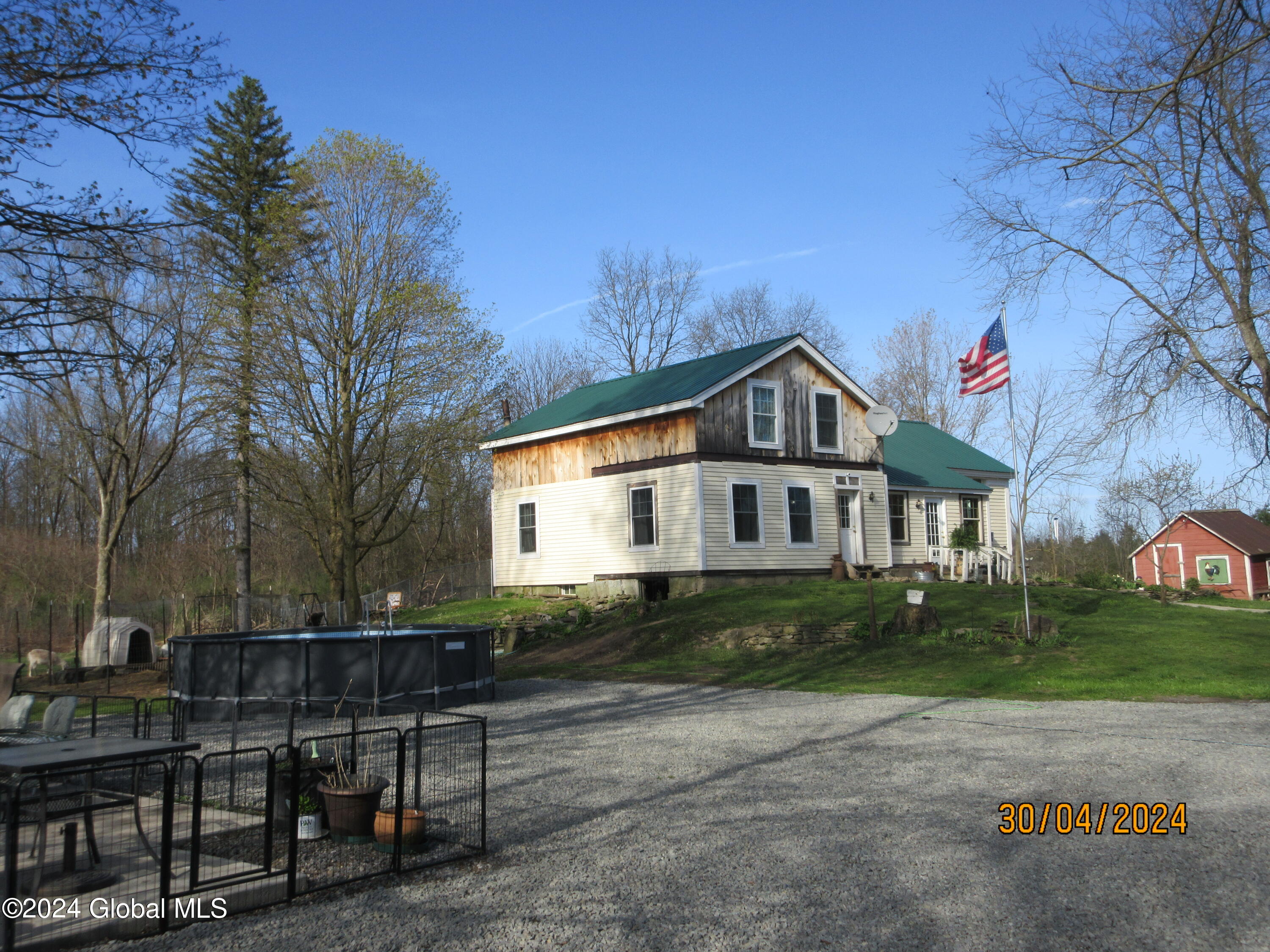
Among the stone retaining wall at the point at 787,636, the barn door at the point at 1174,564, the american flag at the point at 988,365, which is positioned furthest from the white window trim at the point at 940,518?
the barn door at the point at 1174,564

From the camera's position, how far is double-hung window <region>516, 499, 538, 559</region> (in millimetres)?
28438

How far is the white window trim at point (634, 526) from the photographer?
2455 cm

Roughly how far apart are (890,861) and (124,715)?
12213mm

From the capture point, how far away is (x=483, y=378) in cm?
2834

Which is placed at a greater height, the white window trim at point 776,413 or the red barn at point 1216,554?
the white window trim at point 776,413

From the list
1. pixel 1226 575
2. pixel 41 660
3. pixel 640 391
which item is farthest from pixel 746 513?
pixel 1226 575

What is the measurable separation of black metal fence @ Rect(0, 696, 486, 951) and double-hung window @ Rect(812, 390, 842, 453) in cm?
1911

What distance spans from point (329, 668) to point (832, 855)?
909cm

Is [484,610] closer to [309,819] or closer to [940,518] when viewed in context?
[940,518]

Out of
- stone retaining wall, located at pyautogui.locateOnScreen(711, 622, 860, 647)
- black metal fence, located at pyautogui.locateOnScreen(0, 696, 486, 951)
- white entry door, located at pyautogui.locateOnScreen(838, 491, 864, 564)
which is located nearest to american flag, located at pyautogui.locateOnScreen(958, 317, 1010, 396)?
stone retaining wall, located at pyautogui.locateOnScreen(711, 622, 860, 647)

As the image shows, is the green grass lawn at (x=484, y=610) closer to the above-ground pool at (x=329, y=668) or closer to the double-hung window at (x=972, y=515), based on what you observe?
the above-ground pool at (x=329, y=668)

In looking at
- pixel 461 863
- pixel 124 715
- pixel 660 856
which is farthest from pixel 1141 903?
pixel 124 715

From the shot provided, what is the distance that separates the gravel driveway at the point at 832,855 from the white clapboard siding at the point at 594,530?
13.1 meters

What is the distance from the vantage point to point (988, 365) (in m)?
19.4
